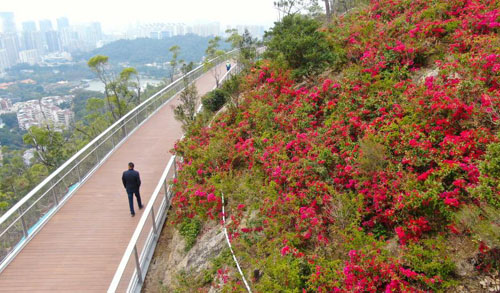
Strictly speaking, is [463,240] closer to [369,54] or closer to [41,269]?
[369,54]

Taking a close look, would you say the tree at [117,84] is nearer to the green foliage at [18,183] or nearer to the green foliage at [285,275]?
the green foliage at [18,183]

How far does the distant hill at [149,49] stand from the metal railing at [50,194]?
72218 mm

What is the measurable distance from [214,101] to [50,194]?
7881 mm

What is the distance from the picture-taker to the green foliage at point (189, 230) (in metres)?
6.92

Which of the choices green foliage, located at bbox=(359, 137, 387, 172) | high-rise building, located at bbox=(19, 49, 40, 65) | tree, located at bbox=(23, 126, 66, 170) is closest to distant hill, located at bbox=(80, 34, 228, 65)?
tree, located at bbox=(23, 126, 66, 170)

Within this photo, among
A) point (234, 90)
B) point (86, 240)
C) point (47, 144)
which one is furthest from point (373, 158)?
point (47, 144)

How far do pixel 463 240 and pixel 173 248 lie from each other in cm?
552

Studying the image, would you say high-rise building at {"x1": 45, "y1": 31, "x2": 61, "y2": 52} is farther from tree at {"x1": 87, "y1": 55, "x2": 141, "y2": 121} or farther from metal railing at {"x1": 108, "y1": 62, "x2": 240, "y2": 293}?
metal railing at {"x1": 108, "y1": 62, "x2": 240, "y2": 293}

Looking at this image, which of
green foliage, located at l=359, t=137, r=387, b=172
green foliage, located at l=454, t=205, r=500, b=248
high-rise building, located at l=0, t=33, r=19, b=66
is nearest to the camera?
green foliage, located at l=454, t=205, r=500, b=248

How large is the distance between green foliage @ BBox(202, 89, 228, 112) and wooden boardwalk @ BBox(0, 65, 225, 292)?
412 centimetres

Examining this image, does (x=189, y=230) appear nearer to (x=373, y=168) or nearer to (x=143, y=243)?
(x=143, y=243)

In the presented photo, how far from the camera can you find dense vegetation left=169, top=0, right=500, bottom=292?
402 centimetres

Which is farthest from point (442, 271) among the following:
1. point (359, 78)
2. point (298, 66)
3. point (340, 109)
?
point (298, 66)

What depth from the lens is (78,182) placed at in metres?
9.37
